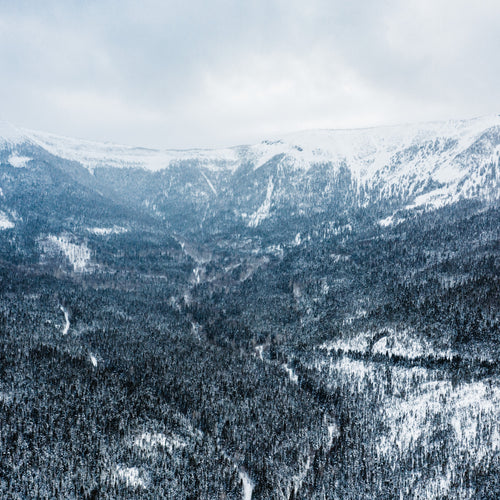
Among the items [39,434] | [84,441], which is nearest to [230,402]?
[84,441]

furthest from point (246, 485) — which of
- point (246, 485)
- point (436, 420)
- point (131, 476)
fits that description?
point (436, 420)

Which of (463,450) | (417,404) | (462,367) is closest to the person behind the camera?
(463,450)

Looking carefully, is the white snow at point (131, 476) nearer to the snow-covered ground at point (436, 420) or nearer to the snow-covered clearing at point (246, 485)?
the snow-covered clearing at point (246, 485)

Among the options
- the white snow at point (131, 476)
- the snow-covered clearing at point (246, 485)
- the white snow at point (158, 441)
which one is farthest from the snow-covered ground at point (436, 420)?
the white snow at point (131, 476)

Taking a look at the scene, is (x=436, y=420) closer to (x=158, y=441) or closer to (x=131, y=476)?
(x=158, y=441)

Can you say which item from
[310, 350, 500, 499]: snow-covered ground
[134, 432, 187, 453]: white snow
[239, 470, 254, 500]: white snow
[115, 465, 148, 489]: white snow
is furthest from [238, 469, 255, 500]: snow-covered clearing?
[310, 350, 500, 499]: snow-covered ground

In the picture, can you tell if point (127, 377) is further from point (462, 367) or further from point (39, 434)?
point (462, 367)

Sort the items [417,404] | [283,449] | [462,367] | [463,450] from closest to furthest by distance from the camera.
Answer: [463,450] → [283,449] → [417,404] → [462,367]

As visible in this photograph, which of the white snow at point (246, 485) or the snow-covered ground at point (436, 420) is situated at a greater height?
the snow-covered ground at point (436, 420)
